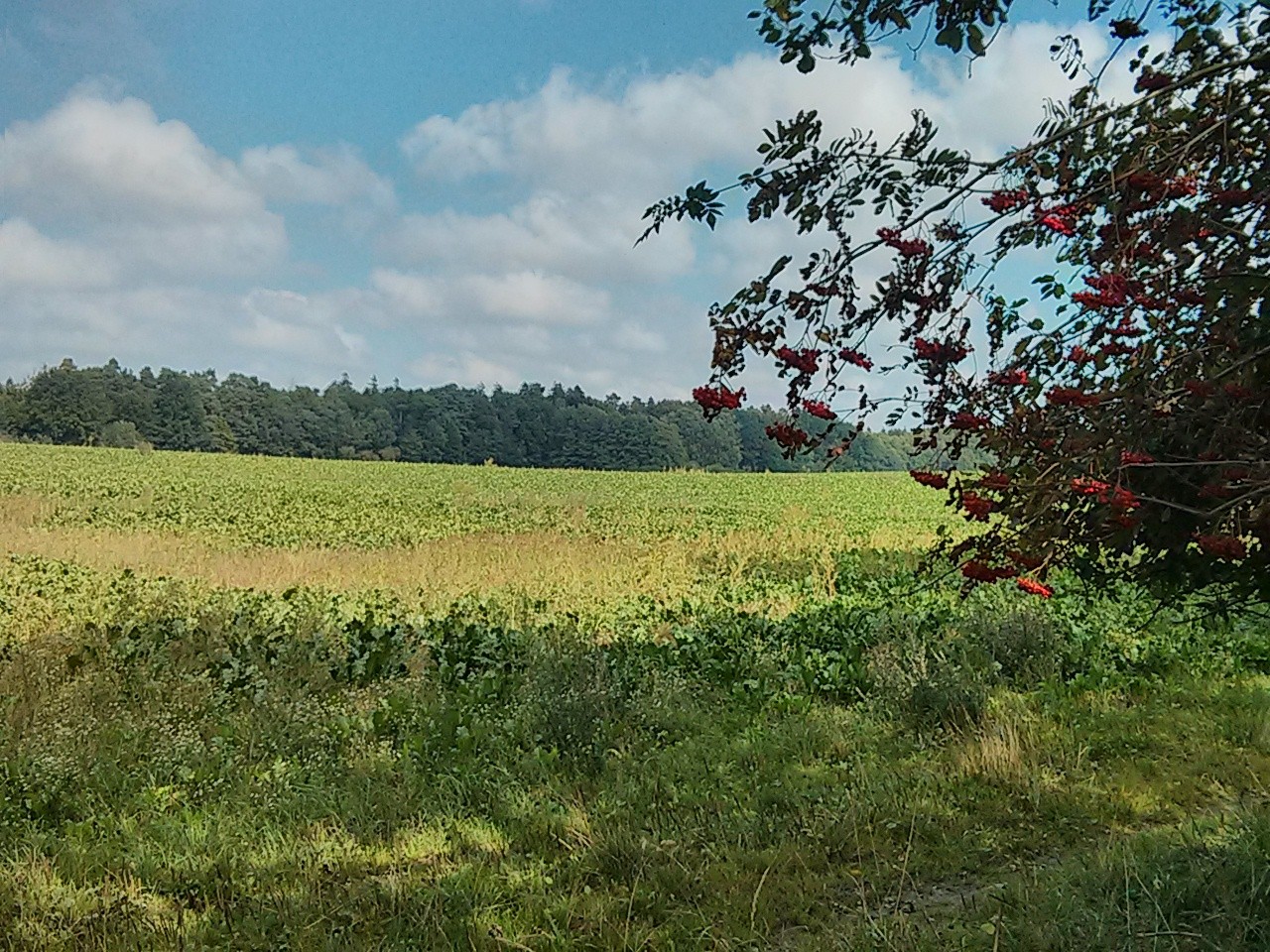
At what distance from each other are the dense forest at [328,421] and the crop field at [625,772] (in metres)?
42.5

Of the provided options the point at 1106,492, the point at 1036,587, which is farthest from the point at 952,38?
the point at 1036,587

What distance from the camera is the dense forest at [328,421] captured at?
56.7m

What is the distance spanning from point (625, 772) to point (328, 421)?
64.5 metres

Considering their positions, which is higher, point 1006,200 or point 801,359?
point 1006,200

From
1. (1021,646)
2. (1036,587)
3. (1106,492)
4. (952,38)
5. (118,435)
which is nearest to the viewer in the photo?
(1106,492)

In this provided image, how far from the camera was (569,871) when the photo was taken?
134 inches

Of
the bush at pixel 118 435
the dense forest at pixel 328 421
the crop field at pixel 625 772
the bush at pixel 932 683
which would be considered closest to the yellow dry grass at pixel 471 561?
the crop field at pixel 625 772

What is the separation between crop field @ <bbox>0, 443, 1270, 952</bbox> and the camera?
3000 mm

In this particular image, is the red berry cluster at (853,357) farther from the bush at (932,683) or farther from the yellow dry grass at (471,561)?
the yellow dry grass at (471,561)

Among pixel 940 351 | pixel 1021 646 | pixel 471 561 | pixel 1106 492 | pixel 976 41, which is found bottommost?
pixel 471 561

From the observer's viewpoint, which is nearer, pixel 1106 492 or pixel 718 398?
pixel 1106 492

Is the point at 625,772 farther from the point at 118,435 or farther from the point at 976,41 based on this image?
the point at 118,435

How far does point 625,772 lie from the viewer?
14.9 feet

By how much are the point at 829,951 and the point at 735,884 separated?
1.98 ft
